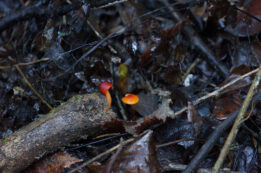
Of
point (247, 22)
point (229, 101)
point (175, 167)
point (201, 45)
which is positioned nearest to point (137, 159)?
point (175, 167)

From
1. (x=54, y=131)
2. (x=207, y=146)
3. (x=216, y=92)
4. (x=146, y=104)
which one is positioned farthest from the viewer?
Answer: (x=146, y=104)

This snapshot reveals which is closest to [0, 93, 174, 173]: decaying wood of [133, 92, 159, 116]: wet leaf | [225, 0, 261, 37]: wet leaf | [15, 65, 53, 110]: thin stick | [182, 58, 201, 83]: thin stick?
[133, 92, 159, 116]: wet leaf

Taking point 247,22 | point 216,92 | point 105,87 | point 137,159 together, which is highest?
point 247,22

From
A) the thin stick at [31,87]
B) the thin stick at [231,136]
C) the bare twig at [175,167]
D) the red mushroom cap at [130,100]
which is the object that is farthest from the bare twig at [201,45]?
the thin stick at [31,87]

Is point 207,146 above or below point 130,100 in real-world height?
below

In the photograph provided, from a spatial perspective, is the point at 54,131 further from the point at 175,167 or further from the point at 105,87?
the point at 175,167

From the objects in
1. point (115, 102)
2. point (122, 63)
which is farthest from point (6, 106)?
point (122, 63)

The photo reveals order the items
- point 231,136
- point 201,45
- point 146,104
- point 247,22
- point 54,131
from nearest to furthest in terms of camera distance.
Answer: point 231,136, point 54,131, point 146,104, point 247,22, point 201,45

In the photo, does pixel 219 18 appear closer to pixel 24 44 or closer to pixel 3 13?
pixel 24 44

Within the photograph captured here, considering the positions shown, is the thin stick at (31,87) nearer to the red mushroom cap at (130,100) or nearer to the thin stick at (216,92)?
the red mushroom cap at (130,100)
